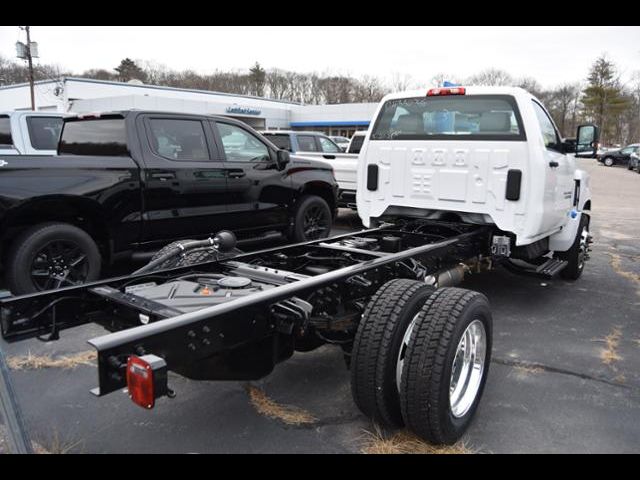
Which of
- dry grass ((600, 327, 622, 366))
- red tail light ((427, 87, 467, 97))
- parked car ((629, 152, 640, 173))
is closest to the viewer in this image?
dry grass ((600, 327, 622, 366))

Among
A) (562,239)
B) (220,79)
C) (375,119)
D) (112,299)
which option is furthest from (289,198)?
(220,79)

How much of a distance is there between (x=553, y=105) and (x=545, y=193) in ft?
266

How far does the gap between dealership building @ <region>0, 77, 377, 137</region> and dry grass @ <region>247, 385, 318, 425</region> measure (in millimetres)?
23939

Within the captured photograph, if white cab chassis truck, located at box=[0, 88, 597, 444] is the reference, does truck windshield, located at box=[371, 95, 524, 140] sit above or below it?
above

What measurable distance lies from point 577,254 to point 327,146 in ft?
24.3

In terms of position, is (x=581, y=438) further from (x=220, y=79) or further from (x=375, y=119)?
(x=220, y=79)

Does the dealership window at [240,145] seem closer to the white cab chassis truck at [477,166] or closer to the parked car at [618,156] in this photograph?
the white cab chassis truck at [477,166]

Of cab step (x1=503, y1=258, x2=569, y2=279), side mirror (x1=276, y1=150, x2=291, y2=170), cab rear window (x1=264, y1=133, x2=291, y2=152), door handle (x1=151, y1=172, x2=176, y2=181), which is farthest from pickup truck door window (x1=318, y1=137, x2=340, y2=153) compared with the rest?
cab step (x1=503, y1=258, x2=569, y2=279)

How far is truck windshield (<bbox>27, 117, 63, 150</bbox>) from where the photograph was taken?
8781 millimetres

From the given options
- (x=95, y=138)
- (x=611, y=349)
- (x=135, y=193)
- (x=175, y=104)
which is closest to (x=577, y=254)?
(x=611, y=349)

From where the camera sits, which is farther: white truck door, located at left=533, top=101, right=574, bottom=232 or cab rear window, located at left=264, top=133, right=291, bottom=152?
cab rear window, located at left=264, top=133, right=291, bottom=152

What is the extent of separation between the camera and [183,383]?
12.1 feet

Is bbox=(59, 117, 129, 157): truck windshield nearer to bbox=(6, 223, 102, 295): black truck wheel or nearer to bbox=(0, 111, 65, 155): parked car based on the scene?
bbox=(6, 223, 102, 295): black truck wheel

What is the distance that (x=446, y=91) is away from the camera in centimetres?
527
